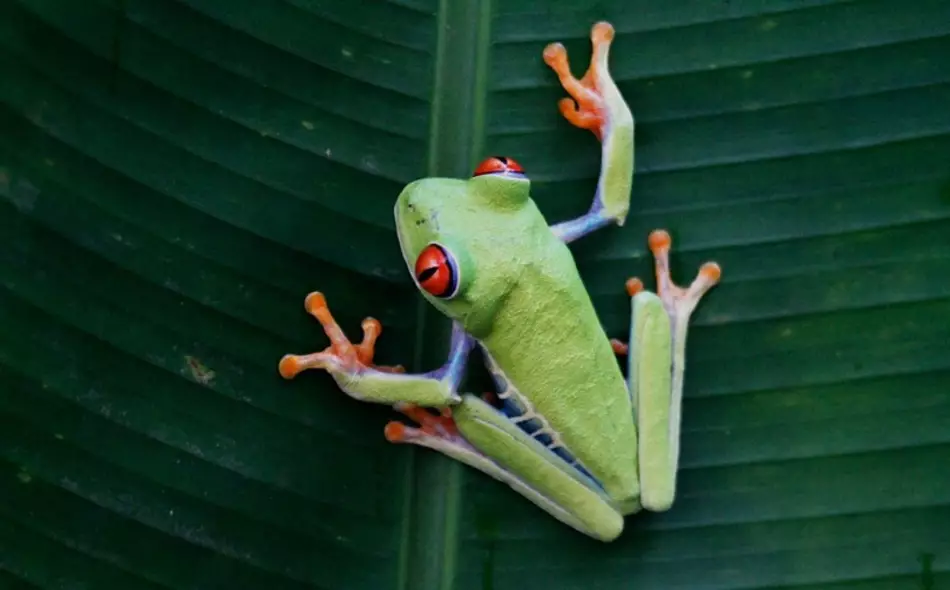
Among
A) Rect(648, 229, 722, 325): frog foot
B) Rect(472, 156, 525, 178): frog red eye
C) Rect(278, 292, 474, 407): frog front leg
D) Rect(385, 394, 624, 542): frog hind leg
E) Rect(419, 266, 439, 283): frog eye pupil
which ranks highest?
Rect(472, 156, 525, 178): frog red eye

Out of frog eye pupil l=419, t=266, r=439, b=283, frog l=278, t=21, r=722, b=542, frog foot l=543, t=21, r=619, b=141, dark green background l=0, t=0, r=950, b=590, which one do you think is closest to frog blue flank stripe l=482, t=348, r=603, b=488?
frog l=278, t=21, r=722, b=542

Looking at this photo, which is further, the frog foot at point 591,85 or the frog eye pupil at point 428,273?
the frog foot at point 591,85

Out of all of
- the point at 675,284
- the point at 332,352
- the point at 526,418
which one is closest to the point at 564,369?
the point at 526,418

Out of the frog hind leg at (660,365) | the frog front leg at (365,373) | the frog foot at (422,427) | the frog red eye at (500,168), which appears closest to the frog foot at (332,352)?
the frog front leg at (365,373)

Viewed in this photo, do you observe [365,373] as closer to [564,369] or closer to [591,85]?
[564,369]

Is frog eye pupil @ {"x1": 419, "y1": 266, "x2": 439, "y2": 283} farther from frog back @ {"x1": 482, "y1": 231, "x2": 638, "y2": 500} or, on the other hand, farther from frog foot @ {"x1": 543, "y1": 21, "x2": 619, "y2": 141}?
frog foot @ {"x1": 543, "y1": 21, "x2": 619, "y2": 141}

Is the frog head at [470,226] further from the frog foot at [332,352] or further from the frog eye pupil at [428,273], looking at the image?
the frog foot at [332,352]

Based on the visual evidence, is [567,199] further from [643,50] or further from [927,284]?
[927,284]
